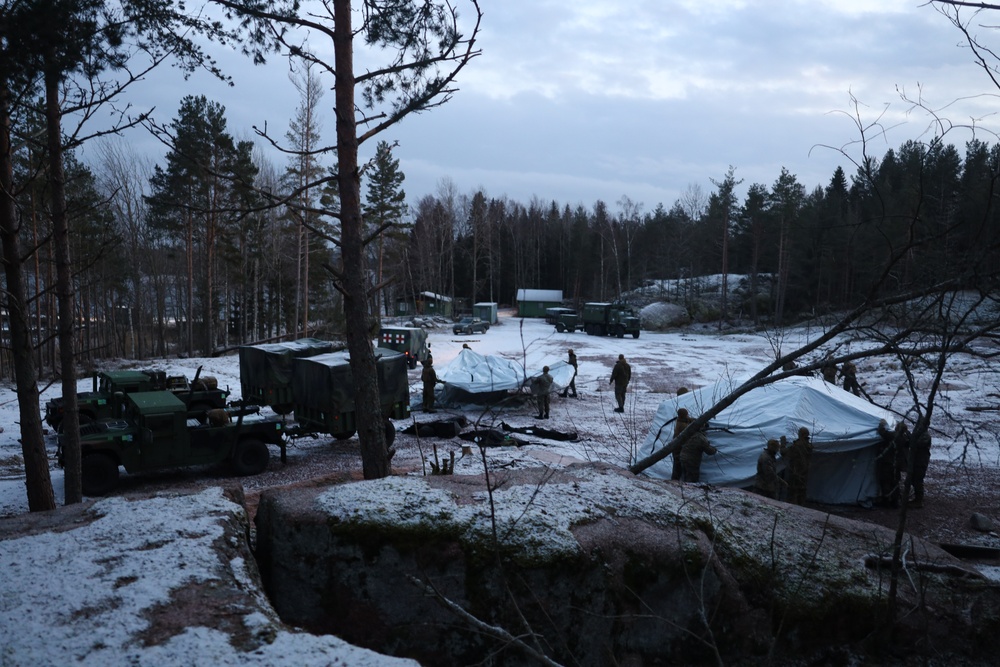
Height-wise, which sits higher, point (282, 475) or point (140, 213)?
point (140, 213)

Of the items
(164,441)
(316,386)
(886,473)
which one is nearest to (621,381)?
(886,473)

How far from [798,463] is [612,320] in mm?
31645

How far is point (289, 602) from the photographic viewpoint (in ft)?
16.3

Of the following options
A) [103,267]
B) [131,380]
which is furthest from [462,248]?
[131,380]

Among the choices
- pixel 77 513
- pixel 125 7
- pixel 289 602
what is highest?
pixel 125 7

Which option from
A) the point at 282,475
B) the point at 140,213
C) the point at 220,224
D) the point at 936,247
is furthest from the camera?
the point at 140,213

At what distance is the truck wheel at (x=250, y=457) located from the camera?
11.4 metres

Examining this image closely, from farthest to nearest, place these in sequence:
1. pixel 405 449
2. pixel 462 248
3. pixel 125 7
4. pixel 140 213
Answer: pixel 462 248
pixel 140 213
pixel 405 449
pixel 125 7

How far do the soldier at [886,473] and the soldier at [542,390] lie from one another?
777 centimetres

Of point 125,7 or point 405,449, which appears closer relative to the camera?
point 125,7

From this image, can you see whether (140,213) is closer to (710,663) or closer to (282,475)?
(282,475)

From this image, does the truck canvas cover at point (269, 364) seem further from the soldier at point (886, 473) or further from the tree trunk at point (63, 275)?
the soldier at point (886, 473)

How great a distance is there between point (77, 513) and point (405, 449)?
8.26 metres

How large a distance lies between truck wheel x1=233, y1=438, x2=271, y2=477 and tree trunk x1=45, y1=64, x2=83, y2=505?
4130mm
